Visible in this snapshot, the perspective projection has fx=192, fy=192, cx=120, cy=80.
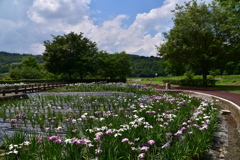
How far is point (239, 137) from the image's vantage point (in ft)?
19.3

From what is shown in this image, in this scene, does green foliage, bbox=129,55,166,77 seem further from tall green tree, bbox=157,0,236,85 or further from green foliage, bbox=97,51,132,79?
tall green tree, bbox=157,0,236,85

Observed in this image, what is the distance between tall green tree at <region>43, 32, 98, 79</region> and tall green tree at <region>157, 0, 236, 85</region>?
64.9 feet

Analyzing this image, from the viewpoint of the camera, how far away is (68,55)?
137ft

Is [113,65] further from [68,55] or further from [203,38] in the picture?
[203,38]

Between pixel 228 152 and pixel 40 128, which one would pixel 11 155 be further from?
pixel 228 152

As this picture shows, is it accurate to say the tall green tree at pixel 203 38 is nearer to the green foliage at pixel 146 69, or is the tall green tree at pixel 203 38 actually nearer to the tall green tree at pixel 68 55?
the tall green tree at pixel 68 55

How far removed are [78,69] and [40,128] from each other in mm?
35130

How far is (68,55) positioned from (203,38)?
90.4ft

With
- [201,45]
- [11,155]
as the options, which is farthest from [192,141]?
[201,45]

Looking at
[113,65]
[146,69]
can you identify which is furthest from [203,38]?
[146,69]

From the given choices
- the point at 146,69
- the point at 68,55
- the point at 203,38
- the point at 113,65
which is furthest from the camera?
the point at 146,69

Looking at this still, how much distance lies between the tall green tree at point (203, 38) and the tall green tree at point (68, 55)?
19.8 metres

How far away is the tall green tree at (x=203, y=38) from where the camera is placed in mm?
24781

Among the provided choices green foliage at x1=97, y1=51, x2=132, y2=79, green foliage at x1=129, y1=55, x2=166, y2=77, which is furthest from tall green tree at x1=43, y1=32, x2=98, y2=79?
green foliage at x1=129, y1=55, x2=166, y2=77
